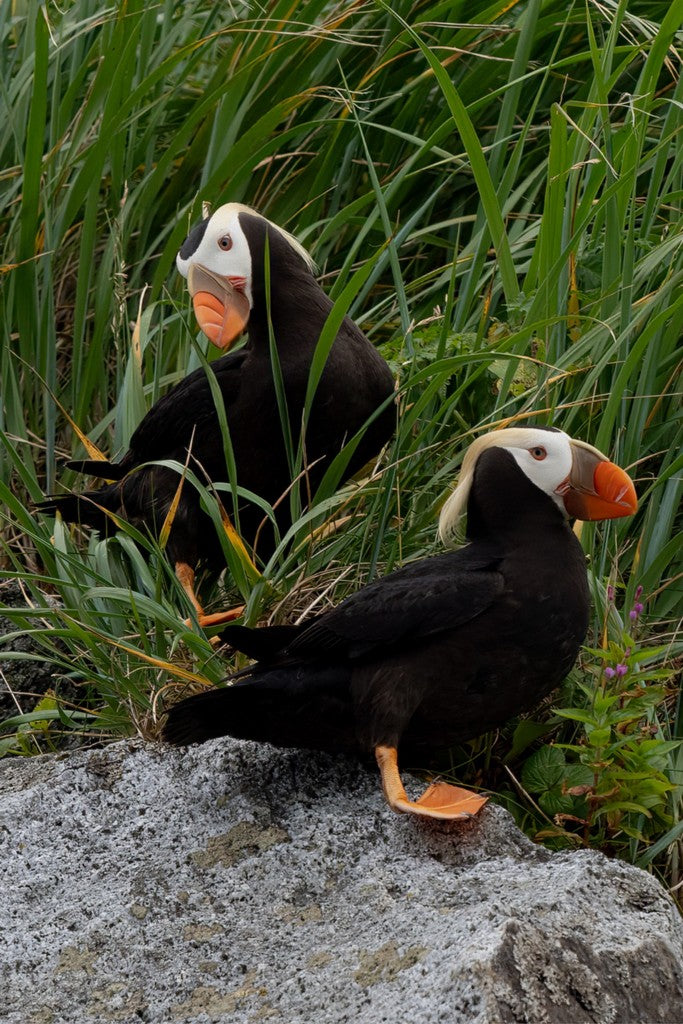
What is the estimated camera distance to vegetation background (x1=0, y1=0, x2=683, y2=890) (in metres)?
2.44

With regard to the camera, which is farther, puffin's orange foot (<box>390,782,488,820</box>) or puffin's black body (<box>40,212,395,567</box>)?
puffin's black body (<box>40,212,395,567</box>)

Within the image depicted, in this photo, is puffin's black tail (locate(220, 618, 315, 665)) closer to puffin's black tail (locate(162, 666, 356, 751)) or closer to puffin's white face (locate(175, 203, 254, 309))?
puffin's black tail (locate(162, 666, 356, 751))

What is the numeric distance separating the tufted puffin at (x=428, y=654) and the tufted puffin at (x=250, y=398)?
2.18ft

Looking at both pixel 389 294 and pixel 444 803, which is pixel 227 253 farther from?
pixel 444 803

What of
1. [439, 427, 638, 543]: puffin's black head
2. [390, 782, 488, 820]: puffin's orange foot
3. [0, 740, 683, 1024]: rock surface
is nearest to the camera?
[0, 740, 683, 1024]: rock surface

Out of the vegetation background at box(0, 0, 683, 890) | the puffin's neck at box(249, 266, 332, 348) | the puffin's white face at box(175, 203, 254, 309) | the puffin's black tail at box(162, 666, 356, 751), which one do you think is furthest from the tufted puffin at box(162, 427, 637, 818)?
the puffin's white face at box(175, 203, 254, 309)

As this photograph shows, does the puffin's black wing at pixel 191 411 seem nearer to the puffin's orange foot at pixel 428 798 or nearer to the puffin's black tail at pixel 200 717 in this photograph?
the puffin's black tail at pixel 200 717

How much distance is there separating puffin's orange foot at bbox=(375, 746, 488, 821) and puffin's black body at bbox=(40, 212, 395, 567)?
34.3 inches

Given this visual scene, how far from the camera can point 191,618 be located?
9.07 ft

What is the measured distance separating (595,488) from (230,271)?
3.74ft

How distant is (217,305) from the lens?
3035 mm

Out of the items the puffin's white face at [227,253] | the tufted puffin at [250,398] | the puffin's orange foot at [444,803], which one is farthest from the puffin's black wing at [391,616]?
the puffin's white face at [227,253]

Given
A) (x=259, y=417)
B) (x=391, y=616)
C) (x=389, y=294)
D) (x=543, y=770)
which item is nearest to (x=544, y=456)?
(x=391, y=616)

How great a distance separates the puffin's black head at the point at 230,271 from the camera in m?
3.03
